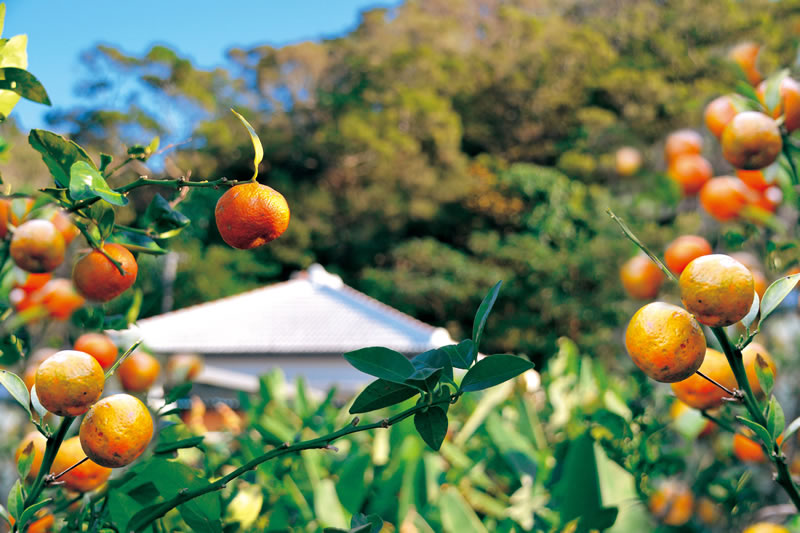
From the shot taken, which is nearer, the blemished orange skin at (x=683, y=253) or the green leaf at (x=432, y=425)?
the green leaf at (x=432, y=425)

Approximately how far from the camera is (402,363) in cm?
25

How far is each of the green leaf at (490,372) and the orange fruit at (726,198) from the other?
0.35 m

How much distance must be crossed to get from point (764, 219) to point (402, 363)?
0.37 metres

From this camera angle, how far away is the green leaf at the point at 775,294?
0.28 m

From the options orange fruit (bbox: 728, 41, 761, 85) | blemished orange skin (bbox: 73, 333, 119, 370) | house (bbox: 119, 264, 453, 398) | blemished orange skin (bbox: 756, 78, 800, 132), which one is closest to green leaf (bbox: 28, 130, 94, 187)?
blemished orange skin (bbox: 73, 333, 119, 370)

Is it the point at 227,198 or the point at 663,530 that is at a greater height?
the point at 227,198

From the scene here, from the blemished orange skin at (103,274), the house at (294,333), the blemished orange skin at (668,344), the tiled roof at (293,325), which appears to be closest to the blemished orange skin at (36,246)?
the blemished orange skin at (103,274)

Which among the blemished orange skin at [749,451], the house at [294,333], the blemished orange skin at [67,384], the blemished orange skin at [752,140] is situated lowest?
the house at [294,333]

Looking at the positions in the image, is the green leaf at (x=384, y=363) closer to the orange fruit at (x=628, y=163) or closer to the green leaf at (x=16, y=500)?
the green leaf at (x=16, y=500)

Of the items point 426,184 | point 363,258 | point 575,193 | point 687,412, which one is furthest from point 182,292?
point 687,412

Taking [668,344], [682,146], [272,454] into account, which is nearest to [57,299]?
[272,454]

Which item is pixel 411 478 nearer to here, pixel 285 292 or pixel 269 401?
pixel 269 401

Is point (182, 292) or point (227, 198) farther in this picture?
point (182, 292)

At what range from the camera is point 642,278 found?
52cm
